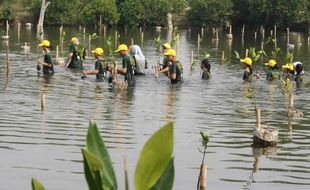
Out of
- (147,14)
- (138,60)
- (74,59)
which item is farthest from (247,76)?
(147,14)

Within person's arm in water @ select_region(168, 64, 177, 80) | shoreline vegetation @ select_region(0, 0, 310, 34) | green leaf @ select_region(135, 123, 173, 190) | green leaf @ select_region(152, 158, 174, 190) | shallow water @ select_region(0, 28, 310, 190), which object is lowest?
shallow water @ select_region(0, 28, 310, 190)

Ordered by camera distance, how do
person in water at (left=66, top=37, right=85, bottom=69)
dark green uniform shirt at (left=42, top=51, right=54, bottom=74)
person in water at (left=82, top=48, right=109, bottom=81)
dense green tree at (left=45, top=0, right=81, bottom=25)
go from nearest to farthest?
1. person in water at (left=82, top=48, right=109, bottom=81)
2. dark green uniform shirt at (left=42, top=51, right=54, bottom=74)
3. person in water at (left=66, top=37, right=85, bottom=69)
4. dense green tree at (left=45, top=0, right=81, bottom=25)

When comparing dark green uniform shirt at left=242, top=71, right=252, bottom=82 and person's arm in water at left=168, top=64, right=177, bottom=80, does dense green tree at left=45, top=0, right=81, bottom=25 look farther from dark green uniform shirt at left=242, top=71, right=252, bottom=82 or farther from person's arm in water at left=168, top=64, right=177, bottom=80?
person's arm in water at left=168, top=64, right=177, bottom=80

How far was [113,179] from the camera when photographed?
96.2 inches

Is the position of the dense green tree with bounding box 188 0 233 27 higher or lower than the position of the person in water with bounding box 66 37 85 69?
higher

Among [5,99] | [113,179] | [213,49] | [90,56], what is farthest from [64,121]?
[213,49]

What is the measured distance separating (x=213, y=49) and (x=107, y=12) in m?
28.1

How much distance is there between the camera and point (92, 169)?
94.4 inches

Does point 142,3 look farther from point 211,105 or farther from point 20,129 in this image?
point 20,129

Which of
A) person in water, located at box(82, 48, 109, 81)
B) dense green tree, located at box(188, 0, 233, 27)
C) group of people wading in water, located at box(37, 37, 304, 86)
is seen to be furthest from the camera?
dense green tree, located at box(188, 0, 233, 27)

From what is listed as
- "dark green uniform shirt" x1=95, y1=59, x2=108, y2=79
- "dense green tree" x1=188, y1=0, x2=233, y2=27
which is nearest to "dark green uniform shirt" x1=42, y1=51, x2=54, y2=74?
"dark green uniform shirt" x1=95, y1=59, x2=108, y2=79

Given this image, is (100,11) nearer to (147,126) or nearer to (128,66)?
(128,66)

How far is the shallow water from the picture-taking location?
10555 mm

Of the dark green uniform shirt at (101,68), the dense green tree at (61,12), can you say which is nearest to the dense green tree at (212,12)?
the dense green tree at (61,12)
